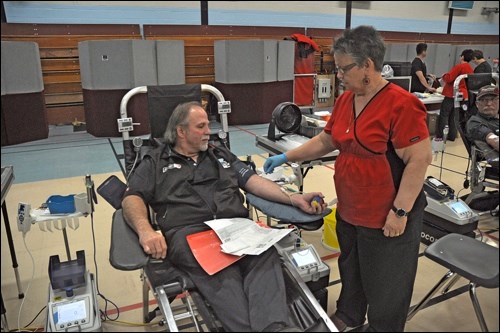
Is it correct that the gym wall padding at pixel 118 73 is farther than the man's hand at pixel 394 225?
Yes

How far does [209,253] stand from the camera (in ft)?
5.66

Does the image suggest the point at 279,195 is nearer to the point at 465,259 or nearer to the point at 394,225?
the point at 394,225

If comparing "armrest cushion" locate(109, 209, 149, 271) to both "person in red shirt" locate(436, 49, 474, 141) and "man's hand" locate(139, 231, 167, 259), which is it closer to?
"man's hand" locate(139, 231, 167, 259)

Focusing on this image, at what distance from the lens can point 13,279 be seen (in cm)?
243

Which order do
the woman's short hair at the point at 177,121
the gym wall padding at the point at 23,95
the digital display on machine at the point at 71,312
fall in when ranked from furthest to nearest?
the gym wall padding at the point at 23,95 < the woman's short hair at the point at 177,121 < the digital display on machine at the point at 71,312

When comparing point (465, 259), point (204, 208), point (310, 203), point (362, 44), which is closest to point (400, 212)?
point (465, 259)

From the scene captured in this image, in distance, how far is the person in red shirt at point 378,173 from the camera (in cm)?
147

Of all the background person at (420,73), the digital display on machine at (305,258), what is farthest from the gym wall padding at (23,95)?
the background person at (420,73)

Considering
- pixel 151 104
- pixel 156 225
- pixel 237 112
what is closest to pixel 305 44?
pixel 237 112

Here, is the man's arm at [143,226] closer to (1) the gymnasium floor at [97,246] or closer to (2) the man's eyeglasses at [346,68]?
(1) the gymnasium floor at [97,246]

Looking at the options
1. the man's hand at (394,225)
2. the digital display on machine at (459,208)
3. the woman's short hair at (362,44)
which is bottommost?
the digital display on machine at (459,208)

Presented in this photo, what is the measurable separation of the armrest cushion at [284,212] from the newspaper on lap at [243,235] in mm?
70

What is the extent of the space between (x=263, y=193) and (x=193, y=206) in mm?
386

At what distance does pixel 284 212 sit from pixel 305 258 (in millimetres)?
239
